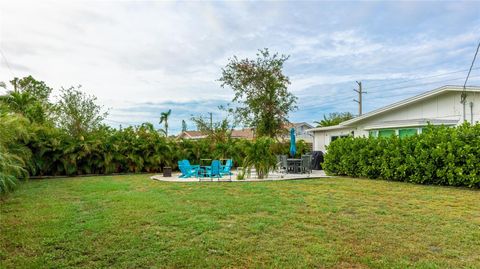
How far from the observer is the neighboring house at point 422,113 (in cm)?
1323

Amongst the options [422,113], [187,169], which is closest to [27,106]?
[187,169]

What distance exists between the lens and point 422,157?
398 inches

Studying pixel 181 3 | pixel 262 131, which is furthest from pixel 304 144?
pixel 181 3

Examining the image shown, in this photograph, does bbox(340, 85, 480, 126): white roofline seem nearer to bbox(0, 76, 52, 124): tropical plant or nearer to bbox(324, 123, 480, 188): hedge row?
bbox(324, 123, 480, 188): hedge row

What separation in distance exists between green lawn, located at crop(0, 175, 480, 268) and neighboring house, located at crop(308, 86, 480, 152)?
6764 mm

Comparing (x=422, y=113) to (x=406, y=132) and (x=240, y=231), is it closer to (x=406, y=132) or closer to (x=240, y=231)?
(x=406, y=132)

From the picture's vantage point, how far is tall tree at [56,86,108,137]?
896 inches

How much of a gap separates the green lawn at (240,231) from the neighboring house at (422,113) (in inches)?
266

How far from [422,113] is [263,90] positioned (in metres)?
13.0

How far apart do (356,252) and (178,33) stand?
436 inches

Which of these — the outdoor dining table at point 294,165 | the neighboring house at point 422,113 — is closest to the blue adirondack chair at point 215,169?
the outdoor dining table at point 294,165

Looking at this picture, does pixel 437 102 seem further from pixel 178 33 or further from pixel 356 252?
pixel 356 252

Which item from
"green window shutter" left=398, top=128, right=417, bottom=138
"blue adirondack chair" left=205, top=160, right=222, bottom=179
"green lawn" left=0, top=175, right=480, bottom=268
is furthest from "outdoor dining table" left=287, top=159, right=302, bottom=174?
"green lawn" left=0, top=175, right=480, bottom=268

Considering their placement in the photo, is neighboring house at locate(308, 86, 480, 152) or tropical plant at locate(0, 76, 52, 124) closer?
neighboring house at locate(308, 86, 480, 152)
